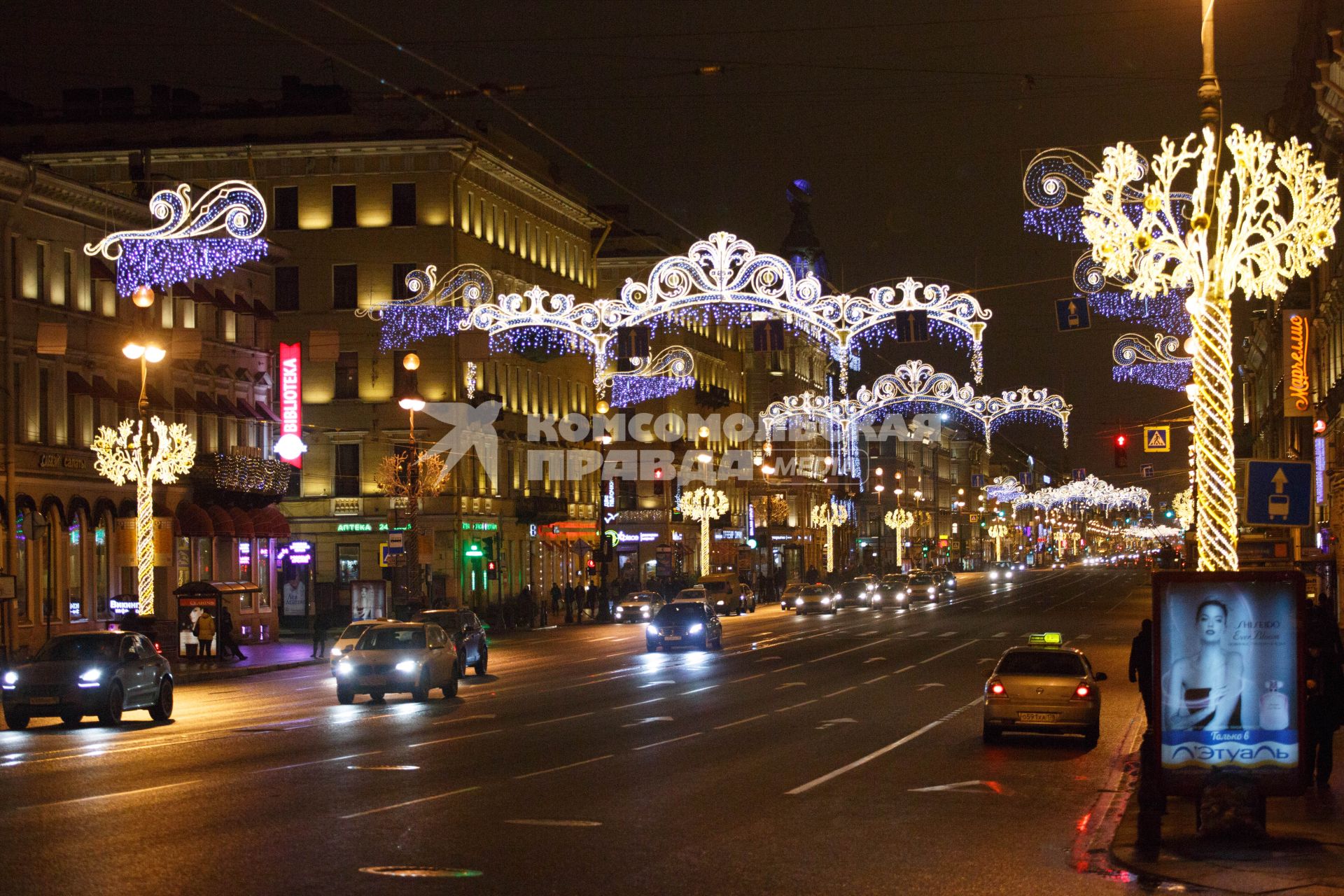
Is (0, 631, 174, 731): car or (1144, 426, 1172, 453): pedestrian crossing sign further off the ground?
(1144, 426, 1172, 453): pedestrian crossing sign

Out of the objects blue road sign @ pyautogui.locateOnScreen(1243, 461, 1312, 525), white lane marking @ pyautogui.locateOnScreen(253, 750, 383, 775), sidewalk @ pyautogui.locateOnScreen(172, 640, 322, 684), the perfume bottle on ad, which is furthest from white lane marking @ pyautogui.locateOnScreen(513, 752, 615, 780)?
sidewalk @ pyautogui.locateOnScreen(172, 640, 322, 684)

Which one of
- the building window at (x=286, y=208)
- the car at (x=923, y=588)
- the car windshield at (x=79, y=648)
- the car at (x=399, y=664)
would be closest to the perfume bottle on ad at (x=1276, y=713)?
the car windshield at (x=79, y=648)

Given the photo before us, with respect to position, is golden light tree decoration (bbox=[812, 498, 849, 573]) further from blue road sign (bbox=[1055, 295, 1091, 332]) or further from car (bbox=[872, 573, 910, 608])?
blue road sign (bbox=[1055, 295, 1091, 332])

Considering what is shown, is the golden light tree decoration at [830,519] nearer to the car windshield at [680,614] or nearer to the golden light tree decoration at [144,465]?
the car windshield at [680,614]

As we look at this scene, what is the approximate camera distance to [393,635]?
32250mm

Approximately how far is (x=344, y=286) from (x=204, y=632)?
92.1 feet

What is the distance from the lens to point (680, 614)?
4819 cm

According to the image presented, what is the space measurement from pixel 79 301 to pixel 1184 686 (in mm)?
39347

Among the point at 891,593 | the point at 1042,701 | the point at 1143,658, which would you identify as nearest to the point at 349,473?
the point at 891,593

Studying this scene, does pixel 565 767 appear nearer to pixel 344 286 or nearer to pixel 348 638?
pixel 348 638

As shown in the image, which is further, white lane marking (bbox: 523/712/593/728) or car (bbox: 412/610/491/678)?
car (bbox: 412/610/491/678)

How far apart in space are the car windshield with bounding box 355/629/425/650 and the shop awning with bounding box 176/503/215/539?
68.6 feet

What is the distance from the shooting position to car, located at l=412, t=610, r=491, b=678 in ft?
127

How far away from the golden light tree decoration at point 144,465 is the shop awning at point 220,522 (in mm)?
9761
